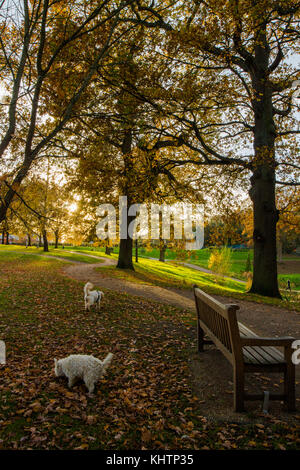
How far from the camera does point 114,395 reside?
4.53 meters

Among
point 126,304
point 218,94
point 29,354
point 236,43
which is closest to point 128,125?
point 218,94

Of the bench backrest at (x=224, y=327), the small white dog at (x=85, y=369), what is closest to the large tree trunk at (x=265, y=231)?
the bench backrest at (x=224, y=327)

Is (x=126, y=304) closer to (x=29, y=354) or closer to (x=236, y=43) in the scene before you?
(x=29, y=354)

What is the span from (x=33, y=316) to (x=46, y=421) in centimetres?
580

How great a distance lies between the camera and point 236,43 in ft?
35.4

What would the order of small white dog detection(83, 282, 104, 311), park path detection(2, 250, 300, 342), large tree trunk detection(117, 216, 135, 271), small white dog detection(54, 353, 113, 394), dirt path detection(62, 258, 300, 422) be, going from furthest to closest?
large tree trunk detection(117, 216, 135, 271) < small white dog detection(83, 282, 104, 311) < park path detection(2, 250, 300, 342) < small white dog detection(54, 353, 113, 394) < dirt path detection(62, 258, 300, 422)

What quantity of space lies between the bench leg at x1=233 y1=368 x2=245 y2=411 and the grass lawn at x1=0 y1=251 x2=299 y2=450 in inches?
11.6

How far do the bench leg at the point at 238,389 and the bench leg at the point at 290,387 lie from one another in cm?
59

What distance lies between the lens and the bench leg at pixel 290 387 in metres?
3.95

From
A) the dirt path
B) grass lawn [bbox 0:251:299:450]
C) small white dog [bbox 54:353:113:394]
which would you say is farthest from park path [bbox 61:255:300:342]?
small white dog [bbox 54:353:113:394]

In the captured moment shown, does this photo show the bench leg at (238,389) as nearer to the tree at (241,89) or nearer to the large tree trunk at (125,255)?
the tree at (241,89)

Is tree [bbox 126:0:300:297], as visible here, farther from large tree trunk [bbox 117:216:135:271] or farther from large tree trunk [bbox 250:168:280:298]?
large tree trunk [bbox 117:216:135:271]

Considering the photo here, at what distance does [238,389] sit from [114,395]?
1.86m

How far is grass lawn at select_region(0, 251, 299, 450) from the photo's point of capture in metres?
3.46
